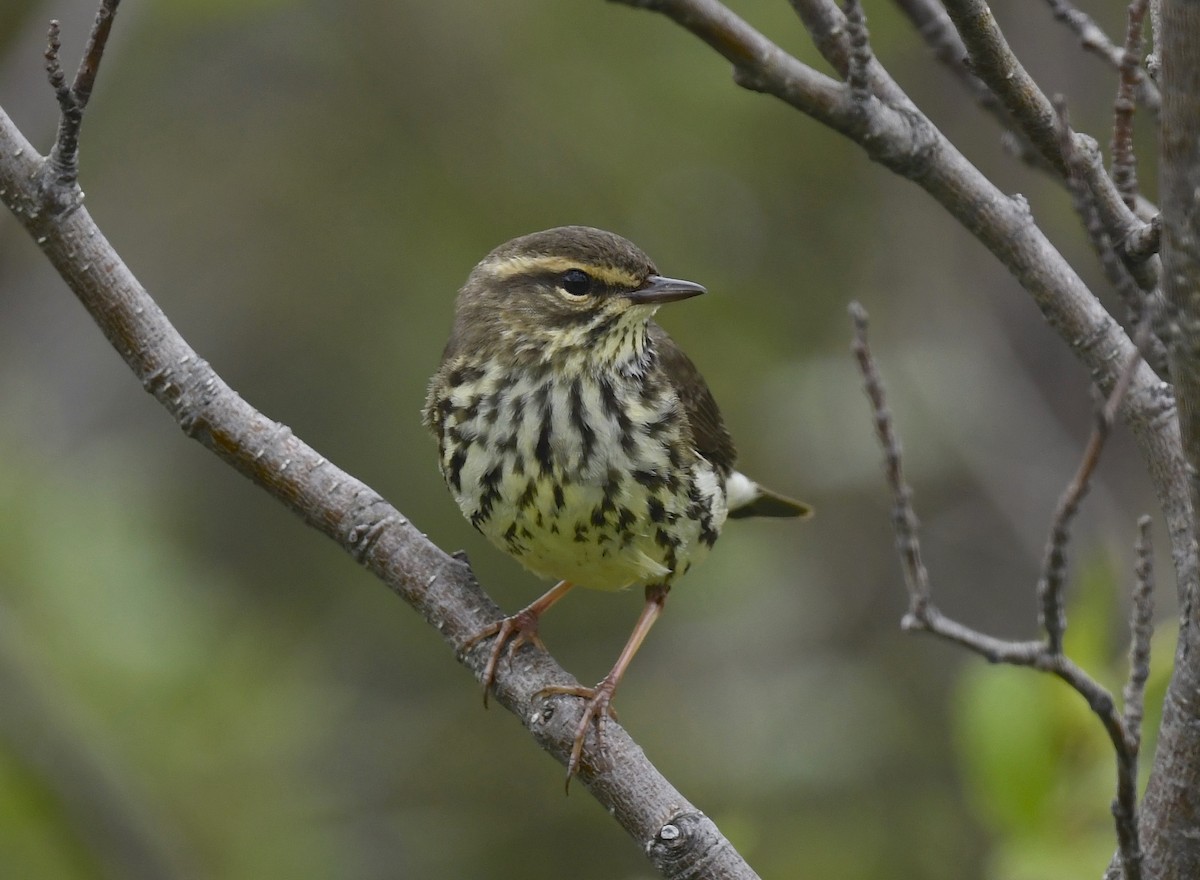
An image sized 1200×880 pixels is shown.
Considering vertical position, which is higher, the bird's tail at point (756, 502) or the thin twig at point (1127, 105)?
the bird's tail at point (756, 502)

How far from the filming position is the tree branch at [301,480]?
3.84 m

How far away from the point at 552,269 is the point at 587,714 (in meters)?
1.65

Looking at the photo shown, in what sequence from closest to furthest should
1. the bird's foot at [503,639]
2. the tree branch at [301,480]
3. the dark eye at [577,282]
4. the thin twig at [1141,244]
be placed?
the thin twig at [1141,244]
the tree branch at [301,480]
the bird's foot at [503,639]
the dark eye at [577,282]

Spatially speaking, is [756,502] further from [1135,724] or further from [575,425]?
[1135,724]

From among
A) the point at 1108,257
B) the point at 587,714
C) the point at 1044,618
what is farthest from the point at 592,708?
the point at 1108,257

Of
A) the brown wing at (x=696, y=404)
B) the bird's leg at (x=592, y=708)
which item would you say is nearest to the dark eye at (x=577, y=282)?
the brown wing at (x=696, y=404)

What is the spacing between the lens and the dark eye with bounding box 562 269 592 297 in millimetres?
4945

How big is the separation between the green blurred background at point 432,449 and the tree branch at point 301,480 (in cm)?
186

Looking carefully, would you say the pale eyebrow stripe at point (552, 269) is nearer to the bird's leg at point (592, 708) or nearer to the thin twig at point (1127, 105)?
the bird's leg at point (592, 708)

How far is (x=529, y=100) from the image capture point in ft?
28.1

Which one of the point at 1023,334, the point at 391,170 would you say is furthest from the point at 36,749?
the point at 1023,334

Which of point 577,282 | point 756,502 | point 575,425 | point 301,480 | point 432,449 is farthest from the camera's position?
point 432,449

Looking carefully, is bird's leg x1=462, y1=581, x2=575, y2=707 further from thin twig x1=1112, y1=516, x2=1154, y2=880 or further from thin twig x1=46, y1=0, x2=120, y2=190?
thin twig x1=1112, y1=516, x2=1154, y2=880

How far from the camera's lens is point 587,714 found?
402 cm
